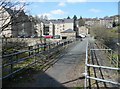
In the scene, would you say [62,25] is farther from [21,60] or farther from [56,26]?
[21,60]

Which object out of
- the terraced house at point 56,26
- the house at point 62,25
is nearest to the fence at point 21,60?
the terraced house at point 56,26

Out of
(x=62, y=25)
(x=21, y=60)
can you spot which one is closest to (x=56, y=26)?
(x=62, y=25)

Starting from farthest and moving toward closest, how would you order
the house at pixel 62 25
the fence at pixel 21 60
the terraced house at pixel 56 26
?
the house at pixel 62 25
the terraced house at pixel 56 26
the fence at pixel 21 60

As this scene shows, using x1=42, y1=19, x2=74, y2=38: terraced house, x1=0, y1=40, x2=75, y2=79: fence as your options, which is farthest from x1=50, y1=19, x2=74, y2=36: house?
x1=0, y1=40, x2=75, y2=79: fence

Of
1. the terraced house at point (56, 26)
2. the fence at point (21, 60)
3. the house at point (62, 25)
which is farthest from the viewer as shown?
the house at point (62, 25)

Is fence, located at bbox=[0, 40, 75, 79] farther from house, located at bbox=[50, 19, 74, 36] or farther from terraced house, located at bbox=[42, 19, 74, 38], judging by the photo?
house, located at bbox=[50, 19, 74, 36]

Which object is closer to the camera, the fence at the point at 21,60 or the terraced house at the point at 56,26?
the fence at the point at 21,60

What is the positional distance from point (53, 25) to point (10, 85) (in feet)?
398

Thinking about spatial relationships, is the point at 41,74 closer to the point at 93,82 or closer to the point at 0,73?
the point at 0,73

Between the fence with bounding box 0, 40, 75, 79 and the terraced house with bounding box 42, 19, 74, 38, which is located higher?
the terraced house with bounding box 42, 19, 74, 38

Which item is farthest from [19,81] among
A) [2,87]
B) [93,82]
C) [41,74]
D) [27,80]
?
[93,82]

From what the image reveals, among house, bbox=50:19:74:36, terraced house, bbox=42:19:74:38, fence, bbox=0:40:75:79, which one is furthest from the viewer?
house, bbox=50:19:74:36

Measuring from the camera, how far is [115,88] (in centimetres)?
691

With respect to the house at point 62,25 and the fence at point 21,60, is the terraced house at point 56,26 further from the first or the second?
the fence at point 21,60
